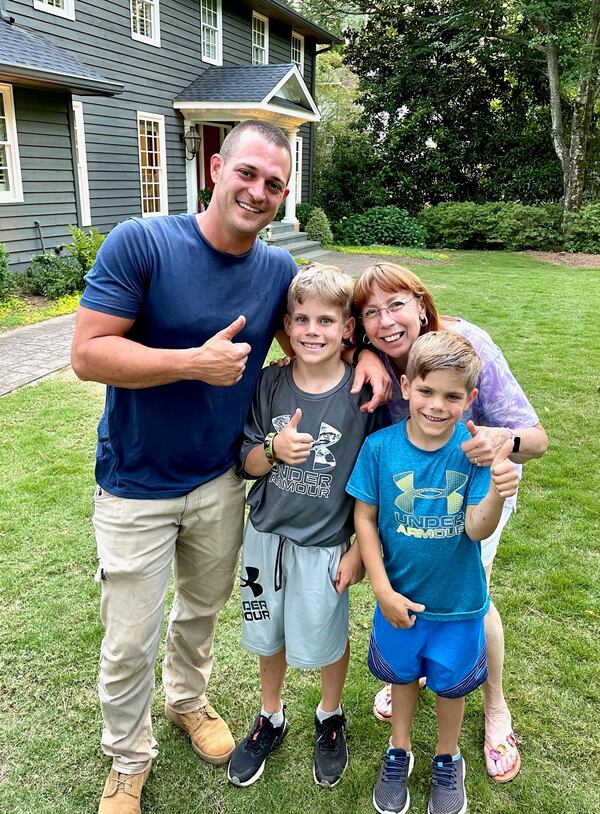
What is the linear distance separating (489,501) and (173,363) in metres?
0.92

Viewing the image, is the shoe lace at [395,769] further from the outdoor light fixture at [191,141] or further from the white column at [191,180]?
the outdoor light fixture at [191,141]

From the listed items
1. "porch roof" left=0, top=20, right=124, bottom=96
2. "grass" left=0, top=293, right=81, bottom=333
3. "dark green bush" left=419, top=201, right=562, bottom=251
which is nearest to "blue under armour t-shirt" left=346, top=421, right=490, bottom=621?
"grass" left=0, top=293, right=81, bottom=333

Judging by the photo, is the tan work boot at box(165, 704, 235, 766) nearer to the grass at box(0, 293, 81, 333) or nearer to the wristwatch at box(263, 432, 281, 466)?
the wristwatch at box(263, 432, 281, 466)

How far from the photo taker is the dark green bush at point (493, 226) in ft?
56.1

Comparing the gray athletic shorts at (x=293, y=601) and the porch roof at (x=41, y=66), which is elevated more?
the porch roof at (x=41, y=66)

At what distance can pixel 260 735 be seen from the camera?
7.40ft

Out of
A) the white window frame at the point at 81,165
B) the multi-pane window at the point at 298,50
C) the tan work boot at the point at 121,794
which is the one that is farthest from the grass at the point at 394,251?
the tan work boot at the point at 121,794

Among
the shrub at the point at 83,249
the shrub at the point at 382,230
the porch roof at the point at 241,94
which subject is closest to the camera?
the shrub at the point at 83,249

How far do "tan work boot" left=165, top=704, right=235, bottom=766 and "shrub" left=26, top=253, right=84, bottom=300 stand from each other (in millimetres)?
8161

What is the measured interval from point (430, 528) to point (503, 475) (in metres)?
0.33

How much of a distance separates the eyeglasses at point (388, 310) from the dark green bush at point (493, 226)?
16438 mm

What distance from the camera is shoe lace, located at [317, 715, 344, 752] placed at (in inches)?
88.4

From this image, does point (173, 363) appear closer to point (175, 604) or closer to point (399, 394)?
point (399, 394)

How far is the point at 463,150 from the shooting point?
65.0 ft
